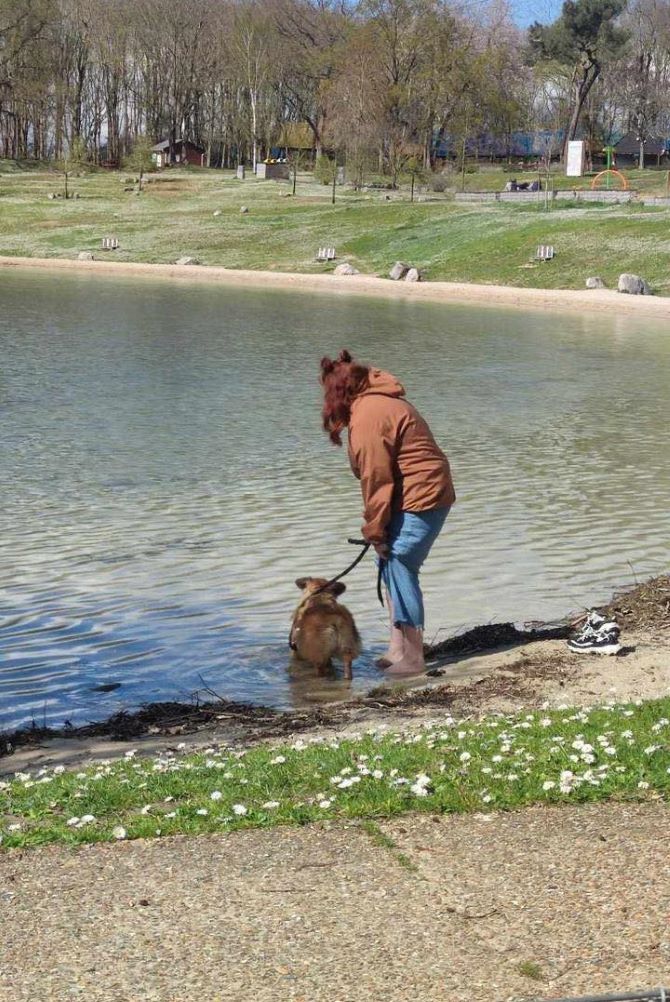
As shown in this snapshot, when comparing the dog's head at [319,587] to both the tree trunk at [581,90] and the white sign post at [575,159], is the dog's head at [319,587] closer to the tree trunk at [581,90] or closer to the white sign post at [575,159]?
the white sign post at [575,159]

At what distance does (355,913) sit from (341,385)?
4073 millimetres

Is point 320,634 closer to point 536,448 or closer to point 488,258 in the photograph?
point 536,448

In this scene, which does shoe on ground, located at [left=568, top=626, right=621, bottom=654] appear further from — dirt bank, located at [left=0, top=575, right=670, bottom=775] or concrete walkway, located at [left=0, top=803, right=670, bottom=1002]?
concrete walkway, located at [left=0, top=803, right=670, bottom=1002]

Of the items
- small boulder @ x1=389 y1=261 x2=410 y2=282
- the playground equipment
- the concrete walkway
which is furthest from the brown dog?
the playground equipment

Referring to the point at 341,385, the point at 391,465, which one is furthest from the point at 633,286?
the point at 341,385

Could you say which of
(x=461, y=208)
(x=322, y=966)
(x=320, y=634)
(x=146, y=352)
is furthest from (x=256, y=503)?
(x=461, y=208)

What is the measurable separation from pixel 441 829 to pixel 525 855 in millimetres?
396

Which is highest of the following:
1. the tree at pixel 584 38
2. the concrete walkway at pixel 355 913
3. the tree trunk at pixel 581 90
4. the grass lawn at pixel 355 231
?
the tree at pixel 584 38

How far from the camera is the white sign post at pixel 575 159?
292 ft

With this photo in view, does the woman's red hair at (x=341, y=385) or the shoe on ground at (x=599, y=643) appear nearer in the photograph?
the woman's red hair at (x=341, y=385)

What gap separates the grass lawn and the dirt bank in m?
38.0

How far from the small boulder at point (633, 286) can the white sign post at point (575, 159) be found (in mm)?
46454

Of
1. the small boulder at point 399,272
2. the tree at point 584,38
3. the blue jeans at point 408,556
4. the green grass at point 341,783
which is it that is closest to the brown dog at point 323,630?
the blue jeans at point 408,556

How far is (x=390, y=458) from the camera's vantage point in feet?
26.5
